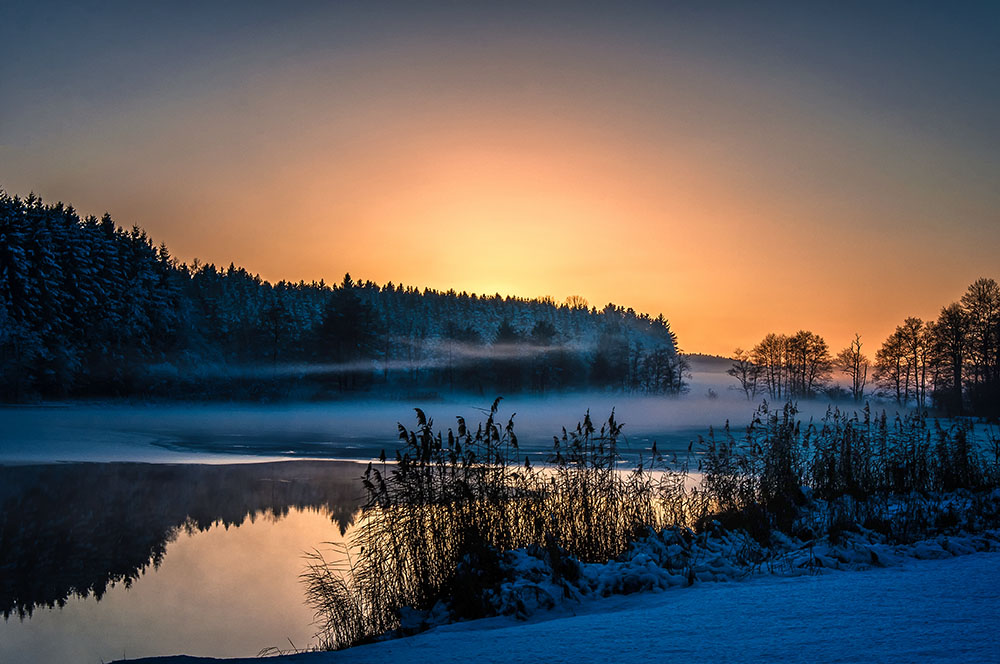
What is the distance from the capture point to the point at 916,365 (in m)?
66.0

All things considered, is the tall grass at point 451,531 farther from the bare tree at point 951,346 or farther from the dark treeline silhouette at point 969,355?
the bare tree at point 951,346

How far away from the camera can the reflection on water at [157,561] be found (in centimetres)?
800

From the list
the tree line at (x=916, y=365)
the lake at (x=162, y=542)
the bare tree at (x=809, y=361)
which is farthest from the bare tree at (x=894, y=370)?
the lake at (x=162, y=542)

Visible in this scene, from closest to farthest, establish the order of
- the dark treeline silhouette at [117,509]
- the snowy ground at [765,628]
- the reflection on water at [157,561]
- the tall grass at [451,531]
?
the snowy ground at [765,628], the tall grass at [451,531], the reflection on water at [157,561], the dark treeline silhouette at [117,509]

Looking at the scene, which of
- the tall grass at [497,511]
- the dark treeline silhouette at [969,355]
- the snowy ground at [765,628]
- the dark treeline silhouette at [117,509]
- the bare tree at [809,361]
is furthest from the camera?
the bare tree at [809,361]

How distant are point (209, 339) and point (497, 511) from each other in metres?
94.2

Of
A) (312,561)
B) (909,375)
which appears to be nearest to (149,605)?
(312,561)

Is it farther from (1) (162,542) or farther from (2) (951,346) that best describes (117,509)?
(2) (951,346)

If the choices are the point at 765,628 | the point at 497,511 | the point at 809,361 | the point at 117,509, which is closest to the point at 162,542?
the point at 117,509

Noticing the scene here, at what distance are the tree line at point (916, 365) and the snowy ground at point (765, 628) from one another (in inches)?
1109

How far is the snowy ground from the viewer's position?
12.5ft

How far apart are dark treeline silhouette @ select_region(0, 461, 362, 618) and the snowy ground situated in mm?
5902

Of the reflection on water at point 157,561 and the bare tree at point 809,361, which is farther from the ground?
the bare tree at point 809,361

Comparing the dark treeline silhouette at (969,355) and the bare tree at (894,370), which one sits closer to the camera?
the dark treeline silhouette at (969,355)
